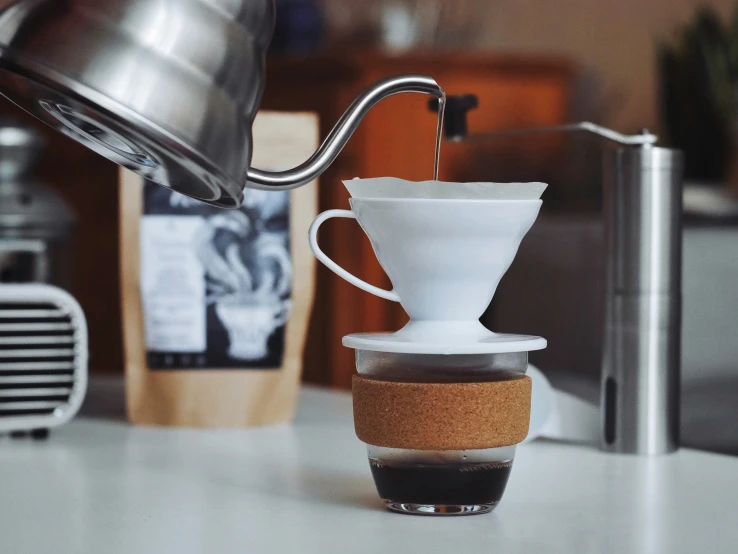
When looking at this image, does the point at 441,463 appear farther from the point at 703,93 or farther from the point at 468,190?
the point at 703,93

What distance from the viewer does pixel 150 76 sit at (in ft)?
1.55

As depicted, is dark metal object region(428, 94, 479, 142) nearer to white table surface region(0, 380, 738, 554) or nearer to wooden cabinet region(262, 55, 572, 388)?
white table surface region(0, 380, 738, 554)

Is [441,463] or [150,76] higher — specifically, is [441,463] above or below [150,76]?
below

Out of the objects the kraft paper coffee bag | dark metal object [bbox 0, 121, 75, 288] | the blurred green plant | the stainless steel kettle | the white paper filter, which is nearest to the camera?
the stainless steel kettle

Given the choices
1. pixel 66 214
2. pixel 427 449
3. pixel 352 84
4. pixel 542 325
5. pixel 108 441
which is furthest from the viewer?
pixel 352 84

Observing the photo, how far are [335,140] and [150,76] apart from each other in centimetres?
12

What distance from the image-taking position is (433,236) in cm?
56

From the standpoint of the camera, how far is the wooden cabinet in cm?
235

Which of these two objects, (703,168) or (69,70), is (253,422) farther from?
(703,168)

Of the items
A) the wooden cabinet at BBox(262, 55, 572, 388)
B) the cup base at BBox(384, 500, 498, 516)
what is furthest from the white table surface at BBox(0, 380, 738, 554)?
the wooden cabinet at BBox(262, 55, 572, 388)

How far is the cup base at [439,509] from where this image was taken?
58cm

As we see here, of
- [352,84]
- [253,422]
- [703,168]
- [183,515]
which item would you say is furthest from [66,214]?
[703,168]

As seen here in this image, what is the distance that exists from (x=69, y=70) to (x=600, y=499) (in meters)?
0.38

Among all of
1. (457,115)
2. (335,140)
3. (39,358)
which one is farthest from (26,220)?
(335,140)
